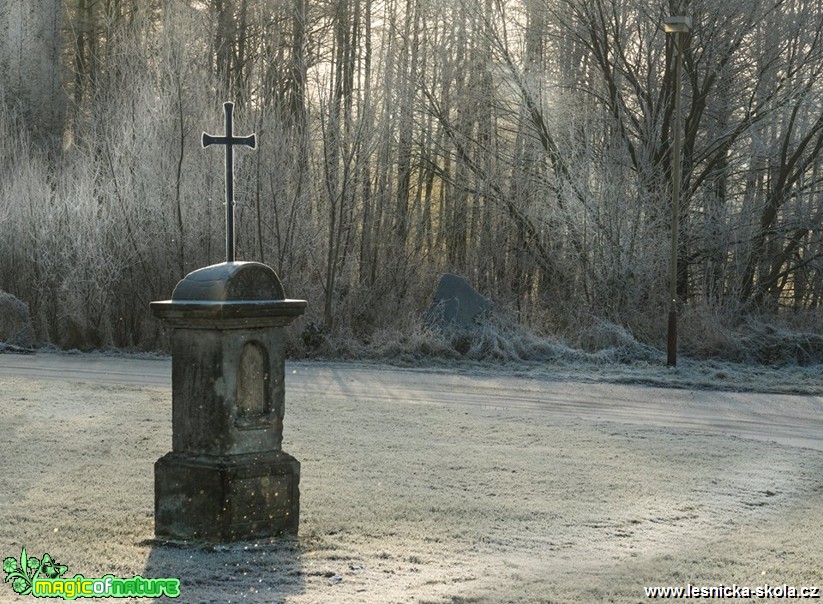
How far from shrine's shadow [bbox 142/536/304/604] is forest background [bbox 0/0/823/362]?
482 inches

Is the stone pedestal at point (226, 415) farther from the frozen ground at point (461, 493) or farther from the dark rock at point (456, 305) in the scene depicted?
the dark rock at point (456, 305)

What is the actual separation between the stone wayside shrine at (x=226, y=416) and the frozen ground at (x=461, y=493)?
0.22 meters

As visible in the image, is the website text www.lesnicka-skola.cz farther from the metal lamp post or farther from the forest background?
the forest background

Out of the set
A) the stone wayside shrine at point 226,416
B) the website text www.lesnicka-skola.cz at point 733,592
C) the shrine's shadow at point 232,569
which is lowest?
the website text www.lesnicka-skola.cz at point 733,592

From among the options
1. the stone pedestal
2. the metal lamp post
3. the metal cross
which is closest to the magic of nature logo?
the stone pedestal

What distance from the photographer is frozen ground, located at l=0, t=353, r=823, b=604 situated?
6.06 meters

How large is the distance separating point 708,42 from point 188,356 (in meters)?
18.8

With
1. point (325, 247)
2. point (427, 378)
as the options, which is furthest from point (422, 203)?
point (427, 378)

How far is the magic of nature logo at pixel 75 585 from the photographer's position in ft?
18.5

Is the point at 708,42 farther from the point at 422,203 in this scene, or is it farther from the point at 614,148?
the point at 422,203

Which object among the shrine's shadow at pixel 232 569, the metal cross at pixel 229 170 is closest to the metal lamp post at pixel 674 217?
the metal cross at pixel 229 170

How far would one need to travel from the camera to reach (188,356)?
672 cm

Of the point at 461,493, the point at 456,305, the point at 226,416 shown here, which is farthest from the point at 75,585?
the point at 456,305

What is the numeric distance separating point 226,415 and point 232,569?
0.97 meters
